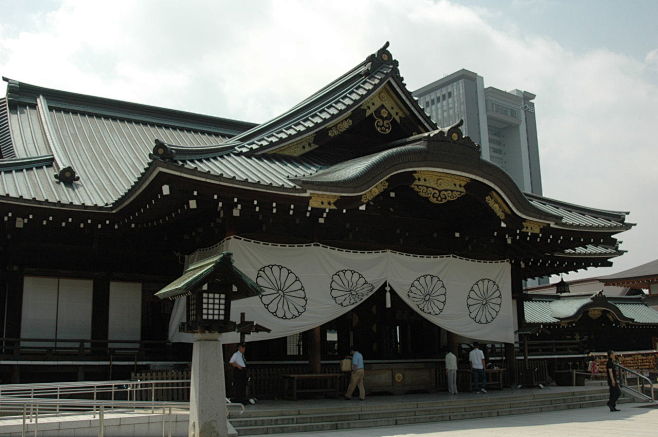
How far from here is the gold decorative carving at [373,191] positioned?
47.2 feet

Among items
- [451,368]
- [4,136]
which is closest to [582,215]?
[451,368]

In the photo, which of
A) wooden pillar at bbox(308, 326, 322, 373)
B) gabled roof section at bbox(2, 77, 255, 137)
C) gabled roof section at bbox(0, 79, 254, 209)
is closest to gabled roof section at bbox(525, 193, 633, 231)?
wooden pillar at bbox(308, 326, 322, 373)

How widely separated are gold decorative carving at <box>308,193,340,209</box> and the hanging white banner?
1.44 meters

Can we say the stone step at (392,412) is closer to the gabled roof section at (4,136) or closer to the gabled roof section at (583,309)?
the gabled roof section at (583,309)

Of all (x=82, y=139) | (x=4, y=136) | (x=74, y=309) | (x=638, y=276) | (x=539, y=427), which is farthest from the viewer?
(x=638, y=276)

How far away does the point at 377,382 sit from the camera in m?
16.2

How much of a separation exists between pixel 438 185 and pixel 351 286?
121 inches

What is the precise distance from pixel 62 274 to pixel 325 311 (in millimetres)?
6189

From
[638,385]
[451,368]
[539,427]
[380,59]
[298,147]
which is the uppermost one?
[380,59]

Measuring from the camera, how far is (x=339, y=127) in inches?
671

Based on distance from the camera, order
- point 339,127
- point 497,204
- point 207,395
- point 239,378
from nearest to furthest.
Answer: point 207,395 → point 239,378 → point 497,204 → point 339,127

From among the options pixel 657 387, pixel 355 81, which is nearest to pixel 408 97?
pixel 355 81

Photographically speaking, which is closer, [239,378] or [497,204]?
[239,378]

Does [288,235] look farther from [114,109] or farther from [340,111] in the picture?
[114,109]
